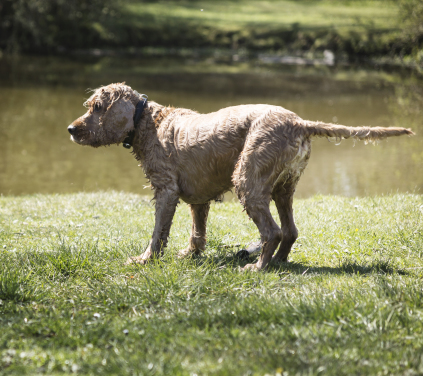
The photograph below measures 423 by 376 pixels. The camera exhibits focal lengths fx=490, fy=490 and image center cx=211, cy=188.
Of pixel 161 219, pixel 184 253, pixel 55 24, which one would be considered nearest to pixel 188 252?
pixel 184 253

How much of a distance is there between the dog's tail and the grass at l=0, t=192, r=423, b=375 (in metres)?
1.27

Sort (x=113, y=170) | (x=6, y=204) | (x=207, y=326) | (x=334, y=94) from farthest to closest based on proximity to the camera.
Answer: (x=334, y=94)
(x=113, y=170)
(x=6, y=204)
(x=207, y=326)

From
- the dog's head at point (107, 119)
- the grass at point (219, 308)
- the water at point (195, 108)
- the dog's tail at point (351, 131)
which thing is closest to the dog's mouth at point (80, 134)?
the dog's head at point (107, 119)

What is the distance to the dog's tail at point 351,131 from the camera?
15.0 ft

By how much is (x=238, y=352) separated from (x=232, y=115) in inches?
94.3

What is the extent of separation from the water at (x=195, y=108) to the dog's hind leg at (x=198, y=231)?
4.94 metres

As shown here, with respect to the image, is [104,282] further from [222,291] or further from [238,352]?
[238,352]

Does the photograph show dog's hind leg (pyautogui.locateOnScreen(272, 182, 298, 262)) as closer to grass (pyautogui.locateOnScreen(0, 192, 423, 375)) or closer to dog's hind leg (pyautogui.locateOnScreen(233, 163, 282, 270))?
grass (pyautogui.locateOnScreen(0, 192, 423, 375))

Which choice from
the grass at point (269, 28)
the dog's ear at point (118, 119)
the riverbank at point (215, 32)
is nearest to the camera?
the dog's ear at point (118, 119)

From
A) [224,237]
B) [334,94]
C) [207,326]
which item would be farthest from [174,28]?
[207,326]

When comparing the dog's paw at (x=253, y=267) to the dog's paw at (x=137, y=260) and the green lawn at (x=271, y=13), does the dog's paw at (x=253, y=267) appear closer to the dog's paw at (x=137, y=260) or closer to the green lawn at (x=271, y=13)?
the dog's paw at (x=137, y=260)

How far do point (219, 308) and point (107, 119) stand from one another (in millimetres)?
2430

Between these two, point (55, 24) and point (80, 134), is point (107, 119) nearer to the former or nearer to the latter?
point (80, 134)

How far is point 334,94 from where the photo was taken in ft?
67.8
